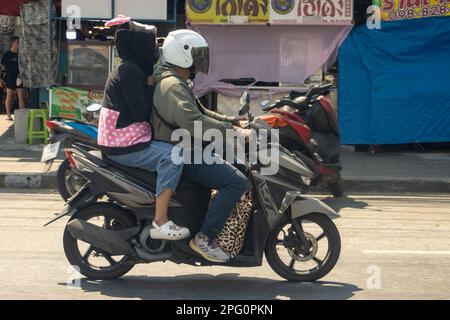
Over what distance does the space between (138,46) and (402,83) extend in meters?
8.17

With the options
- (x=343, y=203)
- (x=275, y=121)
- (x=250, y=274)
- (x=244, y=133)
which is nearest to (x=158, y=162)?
(x=244, y=133)

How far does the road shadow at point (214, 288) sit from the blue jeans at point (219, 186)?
17.3 inches

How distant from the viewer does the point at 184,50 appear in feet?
18.9

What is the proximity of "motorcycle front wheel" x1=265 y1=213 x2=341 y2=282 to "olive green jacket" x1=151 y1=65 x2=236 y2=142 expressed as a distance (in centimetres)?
86

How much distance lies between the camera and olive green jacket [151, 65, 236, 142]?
5.56 meters

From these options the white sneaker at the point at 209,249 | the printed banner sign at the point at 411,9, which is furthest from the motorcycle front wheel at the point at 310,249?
the printed banner sign at the point at 411,9

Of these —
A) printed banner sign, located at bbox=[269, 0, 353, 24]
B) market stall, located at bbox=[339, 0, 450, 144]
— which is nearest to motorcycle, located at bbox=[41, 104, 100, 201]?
printed banner sign, located at bbox=[269, 0, 353, 24]

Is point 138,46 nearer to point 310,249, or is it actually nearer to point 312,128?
point 310,249

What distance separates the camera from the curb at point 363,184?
1080 cm

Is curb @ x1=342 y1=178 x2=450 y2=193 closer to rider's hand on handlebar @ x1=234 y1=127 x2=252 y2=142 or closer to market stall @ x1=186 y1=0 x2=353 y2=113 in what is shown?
market stall @ x1=186 y1=0 x2=353 y2=113

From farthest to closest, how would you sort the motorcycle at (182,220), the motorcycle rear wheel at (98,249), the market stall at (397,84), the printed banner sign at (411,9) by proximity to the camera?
the market stall at (397,84)
the printed banner sign at (411,9)
the motorcycle rear wheel at (98,249)
the motorcycle at (182,220)

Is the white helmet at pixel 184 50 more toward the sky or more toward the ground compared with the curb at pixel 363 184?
more toward the sky

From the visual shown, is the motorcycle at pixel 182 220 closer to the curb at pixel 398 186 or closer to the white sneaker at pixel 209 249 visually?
the white sneaker at pixel 209 249

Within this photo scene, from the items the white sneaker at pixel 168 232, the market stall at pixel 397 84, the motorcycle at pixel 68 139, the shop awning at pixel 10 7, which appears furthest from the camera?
the shop awning at pixel 10 7
